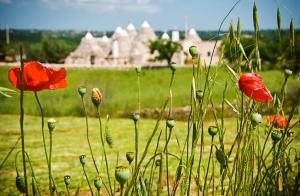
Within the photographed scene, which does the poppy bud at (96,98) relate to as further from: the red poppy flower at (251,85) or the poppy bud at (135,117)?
→ the red poppy flower at (251,85)

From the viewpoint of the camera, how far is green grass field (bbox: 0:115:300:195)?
3.87m

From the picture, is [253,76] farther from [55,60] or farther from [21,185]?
[55,60]

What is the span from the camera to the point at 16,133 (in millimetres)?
7652

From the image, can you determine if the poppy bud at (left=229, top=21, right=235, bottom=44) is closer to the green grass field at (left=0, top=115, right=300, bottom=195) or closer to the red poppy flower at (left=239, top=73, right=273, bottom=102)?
the red poppy flower at (left=239, top=73, right=273, bottom=102)

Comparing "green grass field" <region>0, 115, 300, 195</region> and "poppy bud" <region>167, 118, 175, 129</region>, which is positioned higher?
"poppy bud" <region>167, 118, 175, 129</region>

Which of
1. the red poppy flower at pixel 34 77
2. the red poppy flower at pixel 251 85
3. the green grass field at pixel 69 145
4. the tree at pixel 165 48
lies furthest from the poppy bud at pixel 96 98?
the tree at pixel 165 48

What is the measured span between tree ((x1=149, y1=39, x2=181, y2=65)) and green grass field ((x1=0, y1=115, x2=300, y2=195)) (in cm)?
2377

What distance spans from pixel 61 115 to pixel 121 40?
2507 cm

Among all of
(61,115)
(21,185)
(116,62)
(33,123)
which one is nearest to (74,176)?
(21,185)

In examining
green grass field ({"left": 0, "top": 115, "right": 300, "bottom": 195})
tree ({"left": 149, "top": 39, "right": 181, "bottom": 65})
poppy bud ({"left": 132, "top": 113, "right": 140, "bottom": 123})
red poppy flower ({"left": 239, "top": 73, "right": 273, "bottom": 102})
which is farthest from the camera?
tree ({"left": 149, "top": 39, "right": 181, "bottom": 65})

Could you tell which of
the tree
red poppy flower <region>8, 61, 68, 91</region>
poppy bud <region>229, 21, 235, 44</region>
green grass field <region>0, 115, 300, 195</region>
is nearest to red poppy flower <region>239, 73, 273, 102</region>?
poppy bud <region>229, 21, 235, 44</region>

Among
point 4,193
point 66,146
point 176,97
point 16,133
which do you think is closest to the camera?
point 4,193

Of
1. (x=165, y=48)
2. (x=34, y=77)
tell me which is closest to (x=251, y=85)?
(x=34, y=77)

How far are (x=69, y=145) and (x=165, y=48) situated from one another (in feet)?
89.6
